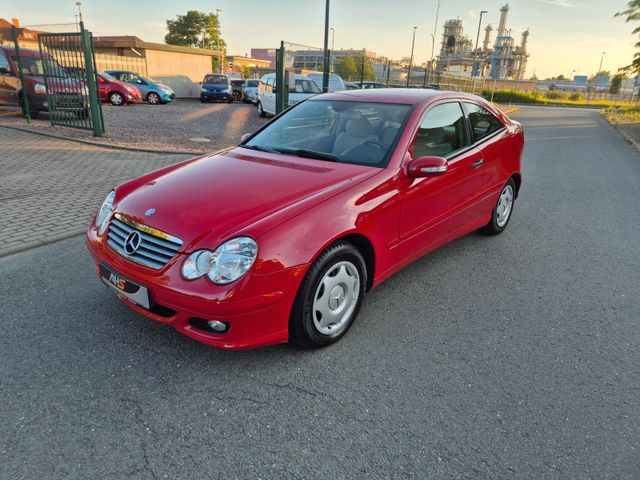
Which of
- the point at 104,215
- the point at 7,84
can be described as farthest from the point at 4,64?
the point at 104,215

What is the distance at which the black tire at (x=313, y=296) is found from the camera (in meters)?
2.65

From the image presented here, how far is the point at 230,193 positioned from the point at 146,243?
60 cm

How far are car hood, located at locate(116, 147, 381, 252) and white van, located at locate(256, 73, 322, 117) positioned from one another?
12195mm

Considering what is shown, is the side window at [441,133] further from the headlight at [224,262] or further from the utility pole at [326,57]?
the utility pole at [326,57]

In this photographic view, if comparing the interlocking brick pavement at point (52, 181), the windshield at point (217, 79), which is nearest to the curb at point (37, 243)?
the interlocking brick pavement at point (52, 181)

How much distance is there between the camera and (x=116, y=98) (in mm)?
19859

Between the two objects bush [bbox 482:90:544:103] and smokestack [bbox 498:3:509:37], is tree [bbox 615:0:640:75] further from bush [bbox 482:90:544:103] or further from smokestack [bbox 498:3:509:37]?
smokestack [bbox 498:3:509:37]

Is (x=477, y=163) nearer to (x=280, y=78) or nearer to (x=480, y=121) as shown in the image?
(x=480, y=121)

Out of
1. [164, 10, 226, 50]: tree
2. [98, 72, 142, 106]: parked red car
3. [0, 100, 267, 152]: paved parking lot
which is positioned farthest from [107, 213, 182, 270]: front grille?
[164, 10, 226, 50]: tree

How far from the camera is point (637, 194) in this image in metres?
7.47

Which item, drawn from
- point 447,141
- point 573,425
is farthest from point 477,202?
point 573,425

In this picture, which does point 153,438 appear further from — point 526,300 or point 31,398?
point 526,300

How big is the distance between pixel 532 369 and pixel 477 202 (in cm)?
195

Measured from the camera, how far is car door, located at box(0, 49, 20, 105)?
12344 mm
